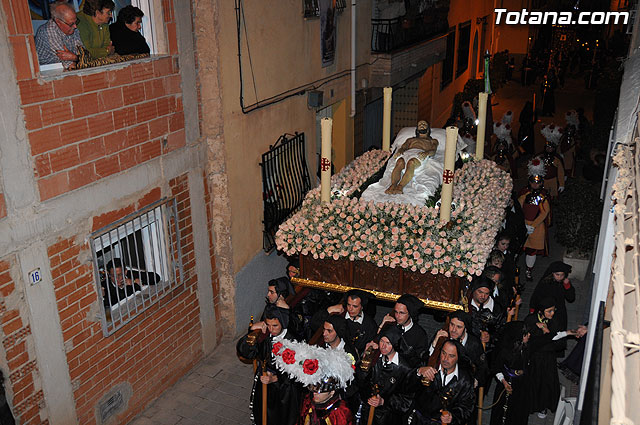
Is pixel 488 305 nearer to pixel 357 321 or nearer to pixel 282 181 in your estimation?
pixel 357 321

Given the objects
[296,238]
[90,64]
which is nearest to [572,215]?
[296,238]

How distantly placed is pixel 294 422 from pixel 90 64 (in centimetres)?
456

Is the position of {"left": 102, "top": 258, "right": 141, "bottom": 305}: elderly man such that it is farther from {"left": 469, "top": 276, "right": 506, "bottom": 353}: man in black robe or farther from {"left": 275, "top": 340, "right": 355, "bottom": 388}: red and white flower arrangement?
{"left": 469, "top": 276, "right": 506, "bottom": 353}: man in black robe

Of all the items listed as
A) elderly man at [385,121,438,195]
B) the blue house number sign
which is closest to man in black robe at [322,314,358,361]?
elderly man at [385,121,438,195]

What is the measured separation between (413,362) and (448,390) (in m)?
0.80

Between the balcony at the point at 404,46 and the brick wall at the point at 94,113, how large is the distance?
25.2 ft

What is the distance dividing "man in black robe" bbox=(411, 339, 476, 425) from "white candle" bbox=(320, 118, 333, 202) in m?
2.54

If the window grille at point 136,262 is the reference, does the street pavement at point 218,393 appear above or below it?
below

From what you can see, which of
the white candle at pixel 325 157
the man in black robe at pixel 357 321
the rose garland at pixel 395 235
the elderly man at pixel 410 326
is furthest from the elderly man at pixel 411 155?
the elderly man at pixel 410 326

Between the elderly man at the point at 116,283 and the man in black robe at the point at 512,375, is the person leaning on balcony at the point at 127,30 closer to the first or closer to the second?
the elderly man at the point at 116,283

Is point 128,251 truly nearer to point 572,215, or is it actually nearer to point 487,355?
point 487,355

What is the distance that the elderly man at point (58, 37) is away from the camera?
599 cm

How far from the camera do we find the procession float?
715 centimetres

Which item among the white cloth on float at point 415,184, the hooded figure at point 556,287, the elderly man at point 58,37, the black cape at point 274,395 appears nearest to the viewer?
the elderly man at point 58,37
